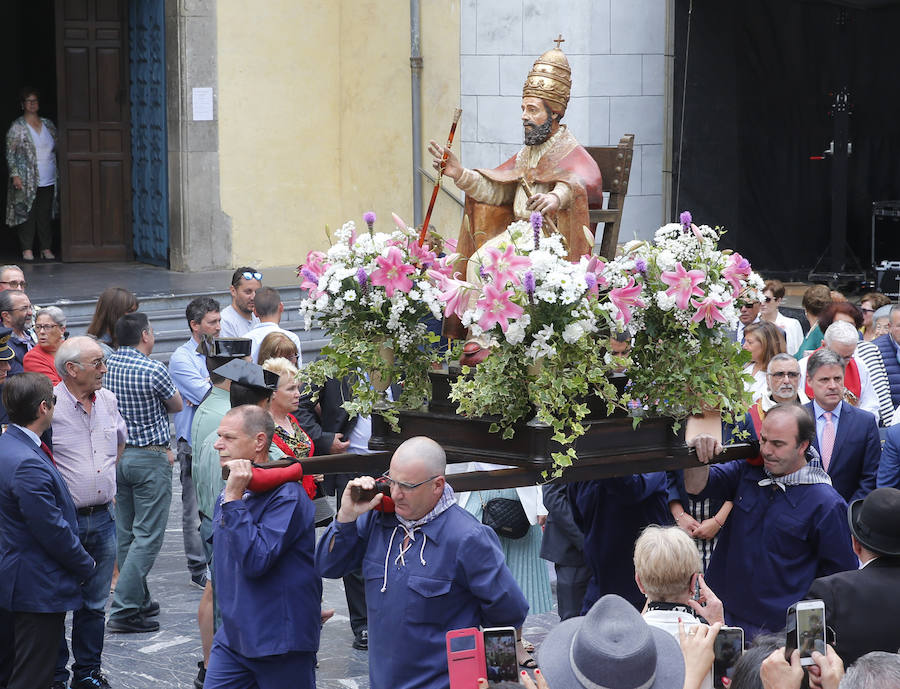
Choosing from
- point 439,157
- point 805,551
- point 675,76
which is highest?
point 675,76

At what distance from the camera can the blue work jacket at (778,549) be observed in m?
5.21

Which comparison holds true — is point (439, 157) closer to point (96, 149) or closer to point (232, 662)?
point (232, 662)

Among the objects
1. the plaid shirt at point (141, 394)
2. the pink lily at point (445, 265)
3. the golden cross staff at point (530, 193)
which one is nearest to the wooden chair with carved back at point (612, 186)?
the golden cross staff at point (530, 193)

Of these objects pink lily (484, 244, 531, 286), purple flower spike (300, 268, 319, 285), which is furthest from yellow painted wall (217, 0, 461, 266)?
pink lily (484, 244, 531, 286)

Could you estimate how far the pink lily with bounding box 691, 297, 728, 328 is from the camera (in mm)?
4738

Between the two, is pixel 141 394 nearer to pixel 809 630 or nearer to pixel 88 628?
pixel 88 628

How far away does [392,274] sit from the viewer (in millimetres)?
4902

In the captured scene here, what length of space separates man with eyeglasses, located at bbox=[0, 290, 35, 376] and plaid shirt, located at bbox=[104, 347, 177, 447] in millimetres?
1001

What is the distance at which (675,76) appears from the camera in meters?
14.1

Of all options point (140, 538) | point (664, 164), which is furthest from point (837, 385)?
Answer: point (664, 164)

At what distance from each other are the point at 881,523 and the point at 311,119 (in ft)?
41.2

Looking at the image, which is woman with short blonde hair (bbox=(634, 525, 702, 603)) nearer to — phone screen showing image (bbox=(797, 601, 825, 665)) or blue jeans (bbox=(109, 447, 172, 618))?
phone screen showing image (bbox=(797, 601, 825, 665))

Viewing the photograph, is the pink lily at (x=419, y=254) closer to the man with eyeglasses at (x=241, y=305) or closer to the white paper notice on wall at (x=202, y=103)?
the man with eyeglasses at (x=241, y=305)

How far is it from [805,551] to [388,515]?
1726 mm
